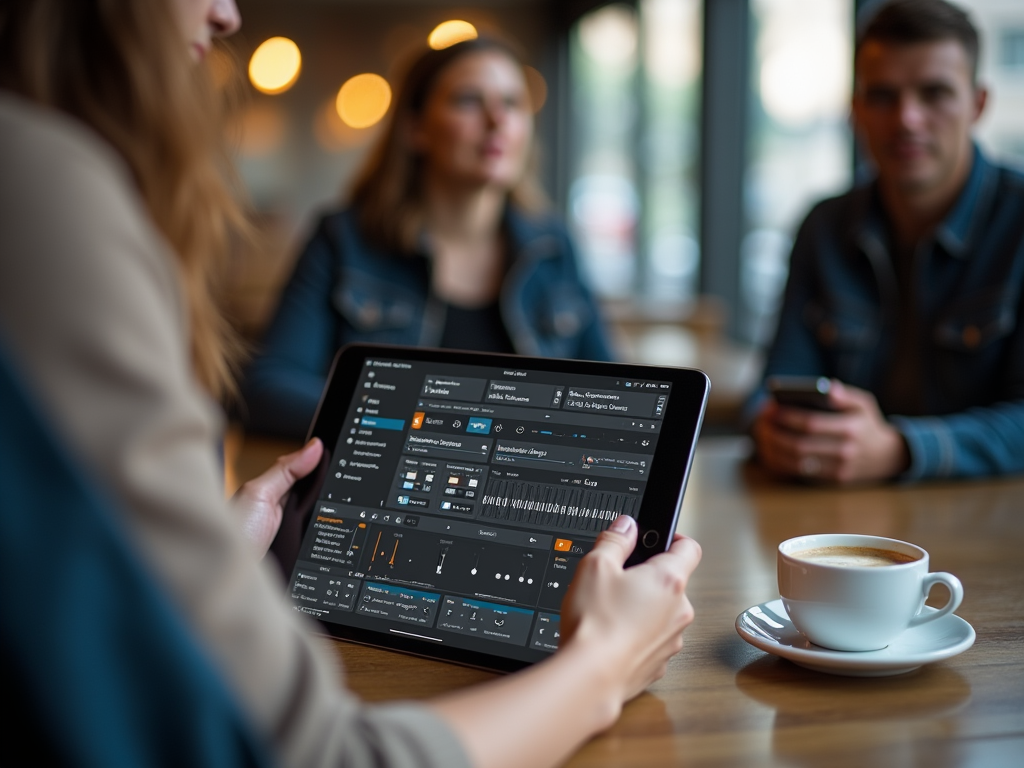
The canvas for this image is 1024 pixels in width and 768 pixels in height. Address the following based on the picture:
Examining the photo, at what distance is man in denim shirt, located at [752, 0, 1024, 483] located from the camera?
1896 mm

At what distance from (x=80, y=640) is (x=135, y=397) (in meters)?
0.12

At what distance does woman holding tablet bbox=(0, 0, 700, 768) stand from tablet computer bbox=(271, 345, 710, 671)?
145 millimetres

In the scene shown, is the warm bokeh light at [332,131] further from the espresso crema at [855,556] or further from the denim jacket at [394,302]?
the espresso crema at [855,556]

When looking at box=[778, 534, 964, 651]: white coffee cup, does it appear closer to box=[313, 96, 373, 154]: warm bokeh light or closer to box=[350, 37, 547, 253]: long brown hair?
box=[350, 37, 547, 253]: long brown hair

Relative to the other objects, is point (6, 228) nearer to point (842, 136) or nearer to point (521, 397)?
point (521, 397)

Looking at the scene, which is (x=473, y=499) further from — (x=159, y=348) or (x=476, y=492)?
(x=159, y=348)

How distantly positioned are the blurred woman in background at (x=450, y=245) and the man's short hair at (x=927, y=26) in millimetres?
846

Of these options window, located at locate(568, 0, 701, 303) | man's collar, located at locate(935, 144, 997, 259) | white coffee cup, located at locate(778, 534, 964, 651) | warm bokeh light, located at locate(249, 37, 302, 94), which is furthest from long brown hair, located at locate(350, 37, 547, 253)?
window, located at locate(568, 0, 701, 303)

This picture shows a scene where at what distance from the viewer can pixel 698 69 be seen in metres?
6.01

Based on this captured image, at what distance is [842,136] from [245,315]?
304cm

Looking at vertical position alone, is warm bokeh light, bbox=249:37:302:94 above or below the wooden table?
below

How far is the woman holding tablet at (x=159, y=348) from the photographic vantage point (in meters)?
0.48

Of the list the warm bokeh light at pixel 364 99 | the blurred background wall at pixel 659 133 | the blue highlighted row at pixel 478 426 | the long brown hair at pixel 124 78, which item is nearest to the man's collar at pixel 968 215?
the blurred background wall at pixel 659 133

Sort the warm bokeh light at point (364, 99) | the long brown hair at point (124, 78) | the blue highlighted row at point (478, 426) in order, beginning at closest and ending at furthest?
1. the long brown hair at point (124, 78)
2. the blue highlighted row at point (478, 426)
3. the warm bokeh light at point (364, 99)
